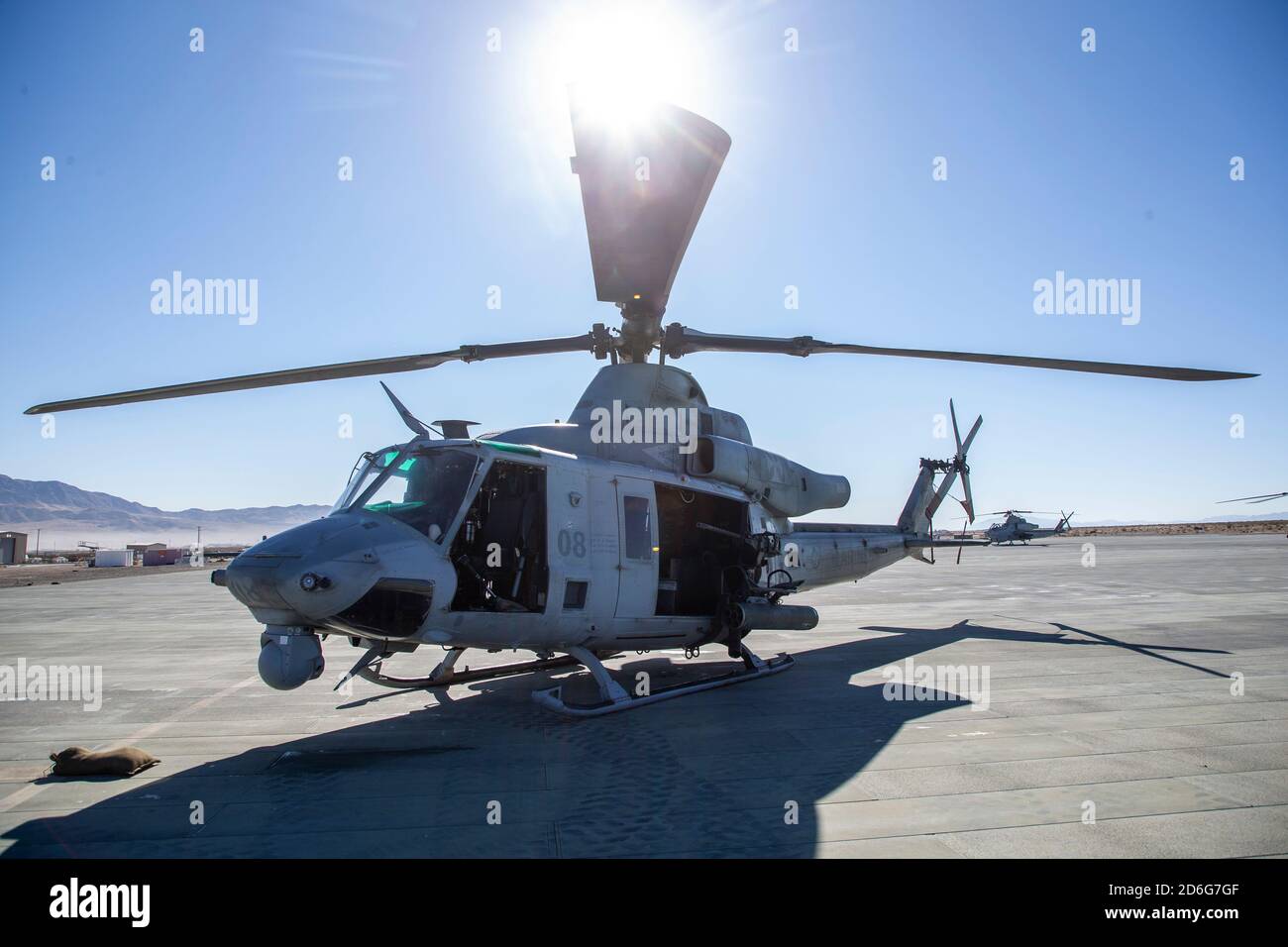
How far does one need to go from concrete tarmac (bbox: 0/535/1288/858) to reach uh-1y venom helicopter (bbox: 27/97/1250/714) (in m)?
0.81

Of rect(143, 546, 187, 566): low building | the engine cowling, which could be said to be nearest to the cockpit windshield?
the engine cowling

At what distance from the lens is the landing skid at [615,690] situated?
7.35 m

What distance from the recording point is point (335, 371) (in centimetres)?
786

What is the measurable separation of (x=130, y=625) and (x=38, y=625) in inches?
69.0

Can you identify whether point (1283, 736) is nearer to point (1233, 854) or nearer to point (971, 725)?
point (971, 725)

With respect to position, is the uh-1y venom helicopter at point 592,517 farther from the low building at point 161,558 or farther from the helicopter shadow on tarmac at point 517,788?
the low building at point 161,558

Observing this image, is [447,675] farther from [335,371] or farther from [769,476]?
[769,476]

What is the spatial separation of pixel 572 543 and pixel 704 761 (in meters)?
2.73

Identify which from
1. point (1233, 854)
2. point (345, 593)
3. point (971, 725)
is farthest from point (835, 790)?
point (345, 593)

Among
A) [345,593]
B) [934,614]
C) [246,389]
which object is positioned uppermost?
[246,389]

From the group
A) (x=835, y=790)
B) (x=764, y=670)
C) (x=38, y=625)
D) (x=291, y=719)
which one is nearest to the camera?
(x=835, y=790)

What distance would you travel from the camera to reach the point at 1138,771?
5594 mm
